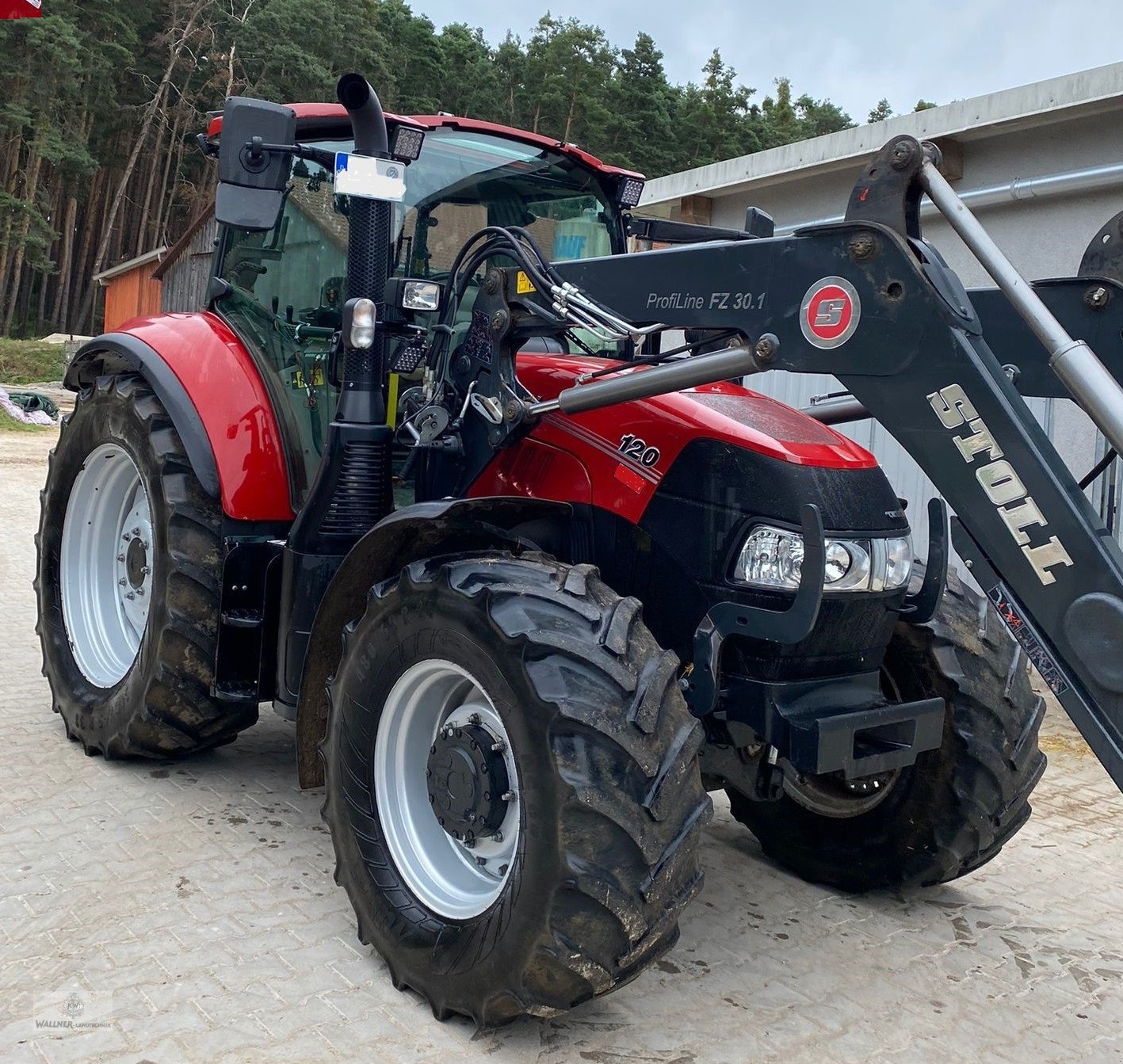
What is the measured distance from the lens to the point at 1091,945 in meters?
3.60

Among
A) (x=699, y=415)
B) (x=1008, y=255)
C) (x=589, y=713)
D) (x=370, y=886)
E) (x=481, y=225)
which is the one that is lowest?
(x=370, y=886)

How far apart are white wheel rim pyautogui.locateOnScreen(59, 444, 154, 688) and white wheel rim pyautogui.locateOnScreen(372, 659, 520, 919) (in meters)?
1.92

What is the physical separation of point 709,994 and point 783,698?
0.83 m

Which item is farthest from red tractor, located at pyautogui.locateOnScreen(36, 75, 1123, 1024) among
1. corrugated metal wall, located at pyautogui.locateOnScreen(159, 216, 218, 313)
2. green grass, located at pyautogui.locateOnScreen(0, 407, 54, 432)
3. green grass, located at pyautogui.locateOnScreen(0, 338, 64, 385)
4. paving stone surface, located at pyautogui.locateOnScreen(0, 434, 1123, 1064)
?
corrugated metal wall, located at pyautogui.locateOnScreen(159, 216, 218, 313)

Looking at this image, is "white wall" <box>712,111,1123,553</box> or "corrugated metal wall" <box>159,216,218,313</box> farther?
"corrugated metal wall" <box>159,216,218,313</box>

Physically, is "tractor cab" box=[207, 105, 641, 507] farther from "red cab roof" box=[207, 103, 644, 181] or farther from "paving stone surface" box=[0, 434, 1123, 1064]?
"paving stone surface" box=[0, 434, 1123, 1064]

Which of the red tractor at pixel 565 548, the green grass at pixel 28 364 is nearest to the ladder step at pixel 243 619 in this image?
the red tractor at pixel 565 548

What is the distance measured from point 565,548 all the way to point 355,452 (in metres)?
0.78

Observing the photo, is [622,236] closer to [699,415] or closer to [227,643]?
[699,415]

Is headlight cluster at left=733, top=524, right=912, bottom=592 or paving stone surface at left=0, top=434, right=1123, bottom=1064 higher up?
headlight cluster at left=733, top=524, right=912, bottom=592

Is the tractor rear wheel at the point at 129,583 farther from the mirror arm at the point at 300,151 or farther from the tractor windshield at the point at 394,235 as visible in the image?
the mirror arm at the point at 300,151

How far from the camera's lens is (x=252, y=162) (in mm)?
3383

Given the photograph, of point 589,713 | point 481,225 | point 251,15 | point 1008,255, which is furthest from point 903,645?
point 251,15

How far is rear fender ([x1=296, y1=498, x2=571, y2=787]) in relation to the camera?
3.05 m
